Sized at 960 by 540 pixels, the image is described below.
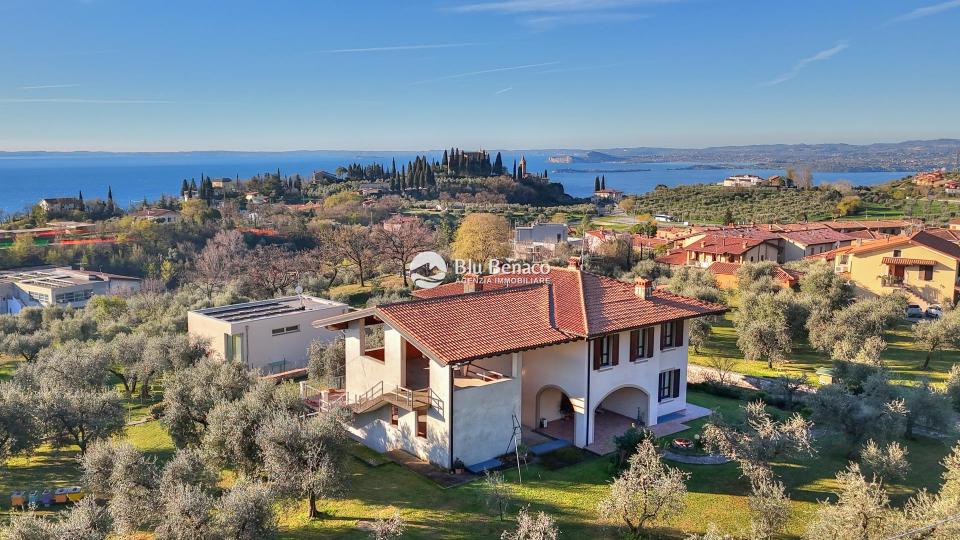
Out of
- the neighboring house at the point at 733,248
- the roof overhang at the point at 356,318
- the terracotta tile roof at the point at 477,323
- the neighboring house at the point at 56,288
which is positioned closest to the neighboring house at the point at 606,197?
the neighboring house at the point at 733,248

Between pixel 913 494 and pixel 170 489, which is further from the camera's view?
pixel 913 494

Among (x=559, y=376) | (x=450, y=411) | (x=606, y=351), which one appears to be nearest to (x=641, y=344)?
(x=606, y=351)

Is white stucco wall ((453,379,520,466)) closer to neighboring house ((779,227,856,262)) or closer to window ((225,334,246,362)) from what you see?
window ((225,334,246,362))

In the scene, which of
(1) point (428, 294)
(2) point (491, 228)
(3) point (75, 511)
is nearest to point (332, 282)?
(2) point (491, 228)

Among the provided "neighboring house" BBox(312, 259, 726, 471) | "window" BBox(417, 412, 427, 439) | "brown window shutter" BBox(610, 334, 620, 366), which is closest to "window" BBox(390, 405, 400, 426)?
"neighboring house" BBox(312, 259, 726, 471)

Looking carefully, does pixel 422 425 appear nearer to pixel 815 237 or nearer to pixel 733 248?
pixel 733 248

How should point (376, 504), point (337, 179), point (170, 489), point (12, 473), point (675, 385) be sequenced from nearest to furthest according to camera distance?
point (170, 489)
point (376, 504)
point (12, 473)
point (675, 385)
point (337, 179)

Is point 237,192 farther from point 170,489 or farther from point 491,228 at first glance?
point 170,489
